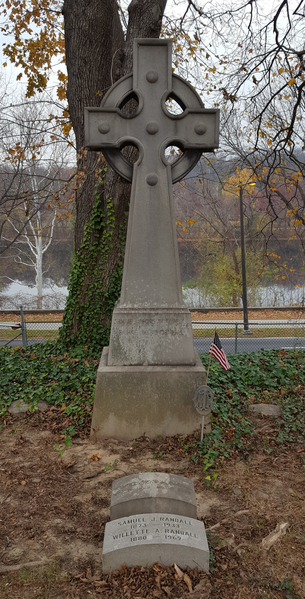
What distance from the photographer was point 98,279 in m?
6.93

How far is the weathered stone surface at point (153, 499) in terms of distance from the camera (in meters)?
2.82

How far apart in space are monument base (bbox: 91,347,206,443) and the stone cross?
0.17m

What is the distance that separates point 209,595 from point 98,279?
16.6ft

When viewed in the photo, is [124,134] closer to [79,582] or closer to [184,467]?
[184,467]

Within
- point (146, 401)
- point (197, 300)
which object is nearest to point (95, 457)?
point (146, 401)

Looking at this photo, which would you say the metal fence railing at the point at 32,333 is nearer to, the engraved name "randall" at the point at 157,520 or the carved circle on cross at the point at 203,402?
the carved circle on cross at the point at 203,402

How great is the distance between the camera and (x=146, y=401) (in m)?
4.35

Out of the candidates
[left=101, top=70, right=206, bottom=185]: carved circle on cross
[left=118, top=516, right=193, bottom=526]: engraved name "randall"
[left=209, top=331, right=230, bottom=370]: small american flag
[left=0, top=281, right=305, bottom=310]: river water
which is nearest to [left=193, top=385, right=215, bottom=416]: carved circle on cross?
[left=209, top=331, right=230, bottom=370]: small american flag

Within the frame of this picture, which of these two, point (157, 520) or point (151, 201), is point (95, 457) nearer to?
point (157, 520)

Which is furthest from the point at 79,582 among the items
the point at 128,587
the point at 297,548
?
the point at 297,548

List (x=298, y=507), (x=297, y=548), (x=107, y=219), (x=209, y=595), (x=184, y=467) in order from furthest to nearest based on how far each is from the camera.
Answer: (x=107, y=219)
(x=184, y=467)
(x=298, y=507)
(x=297, y=548)
(x=209, y=595)

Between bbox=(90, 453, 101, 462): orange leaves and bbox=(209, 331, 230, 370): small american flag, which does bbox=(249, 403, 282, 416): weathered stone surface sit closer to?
bbox=(209, 331, 230, 370): small american flag

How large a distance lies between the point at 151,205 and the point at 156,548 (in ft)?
10.3

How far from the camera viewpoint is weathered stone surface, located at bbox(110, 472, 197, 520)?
2.82 metres
